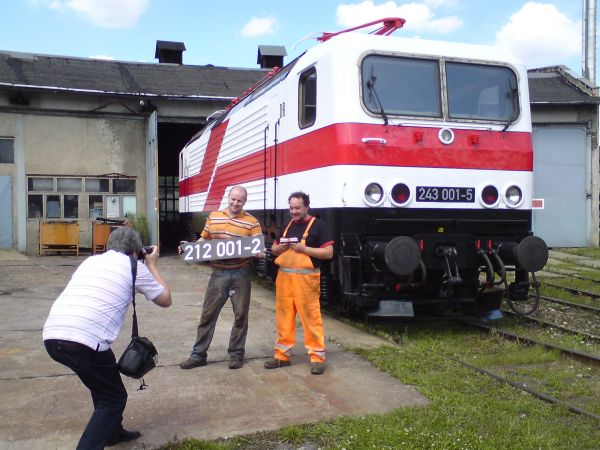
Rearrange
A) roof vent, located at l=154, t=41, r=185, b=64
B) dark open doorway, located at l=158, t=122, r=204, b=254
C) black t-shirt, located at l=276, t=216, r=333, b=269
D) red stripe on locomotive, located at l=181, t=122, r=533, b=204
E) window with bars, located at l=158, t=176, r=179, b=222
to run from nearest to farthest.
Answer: black t-shirt, located at l=276, t=216, r=333, b=269 → red stripe on locomotive, located at l=181, t=122, r=533, b=204 → roof vent, located at l=154, t=41, r=185, b=64 → dark open doorway, located at l=158, t=122, r=204, b=254 → window with bars, located at l=158, t=176, r=179, b=222

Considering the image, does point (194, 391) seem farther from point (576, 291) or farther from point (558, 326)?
point (576, 291)

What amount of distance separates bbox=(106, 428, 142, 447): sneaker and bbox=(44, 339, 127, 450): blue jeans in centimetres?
37

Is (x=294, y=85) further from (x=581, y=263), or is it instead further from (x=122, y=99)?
(x=122, y=99)

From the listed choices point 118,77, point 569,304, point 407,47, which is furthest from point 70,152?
point 569,304

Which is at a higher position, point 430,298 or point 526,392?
point 430,298

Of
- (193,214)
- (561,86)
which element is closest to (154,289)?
(193,214)

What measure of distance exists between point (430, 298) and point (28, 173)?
14951 mm

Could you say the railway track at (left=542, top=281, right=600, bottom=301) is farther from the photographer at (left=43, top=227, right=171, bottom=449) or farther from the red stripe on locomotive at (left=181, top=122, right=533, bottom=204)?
the photographer at (left=43, top=227, right=171, bottom=449)

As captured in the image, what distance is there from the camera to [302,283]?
19.0 ft

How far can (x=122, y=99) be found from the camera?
19.3 m

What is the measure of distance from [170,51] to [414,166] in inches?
776

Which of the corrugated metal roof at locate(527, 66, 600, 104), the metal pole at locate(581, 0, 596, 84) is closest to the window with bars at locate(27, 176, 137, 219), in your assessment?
the corrugated metal roof at locate(527, 66, 600, 104)

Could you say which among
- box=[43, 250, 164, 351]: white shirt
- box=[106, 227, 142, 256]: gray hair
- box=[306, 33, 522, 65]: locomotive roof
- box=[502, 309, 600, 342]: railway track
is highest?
box=[306, 33, 522, 65]: locomotive roof

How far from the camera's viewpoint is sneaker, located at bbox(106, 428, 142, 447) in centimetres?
412
